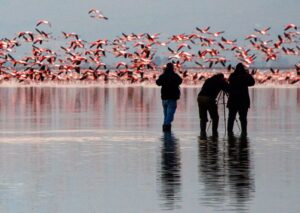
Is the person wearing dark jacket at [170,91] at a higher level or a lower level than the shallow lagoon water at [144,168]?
higher

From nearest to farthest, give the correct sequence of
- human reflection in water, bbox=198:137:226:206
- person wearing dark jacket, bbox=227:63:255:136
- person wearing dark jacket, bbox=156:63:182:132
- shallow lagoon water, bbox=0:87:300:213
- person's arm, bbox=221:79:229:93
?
shallow lagoon water, bbox=0:87:300:213, human reflection in water, bbox=198:137:226:206, person wearing dark jacket, bbox=227:63:255:136, person's arm, bbox=221:79:229:93, person wearing dark jacket, bbox=156:63:182:132

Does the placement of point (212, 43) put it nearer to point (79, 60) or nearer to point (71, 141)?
point (79, 60)

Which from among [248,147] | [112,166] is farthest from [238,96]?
[112,166]

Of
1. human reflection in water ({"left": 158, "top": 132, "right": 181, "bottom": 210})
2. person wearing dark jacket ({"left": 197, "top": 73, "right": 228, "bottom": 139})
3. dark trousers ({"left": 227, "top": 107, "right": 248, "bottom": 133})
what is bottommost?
human reflection in water ({"left": 158, "top": 132, "right": 181, "bottom": 210})

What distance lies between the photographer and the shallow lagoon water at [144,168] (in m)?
13.0

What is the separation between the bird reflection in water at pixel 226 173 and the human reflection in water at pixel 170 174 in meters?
0.32

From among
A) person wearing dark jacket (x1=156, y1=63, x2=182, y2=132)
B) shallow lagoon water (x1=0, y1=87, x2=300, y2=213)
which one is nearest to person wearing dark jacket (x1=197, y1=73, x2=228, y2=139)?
shallow lagoon water (x1=0, y1=87, x2=300, y2=213)

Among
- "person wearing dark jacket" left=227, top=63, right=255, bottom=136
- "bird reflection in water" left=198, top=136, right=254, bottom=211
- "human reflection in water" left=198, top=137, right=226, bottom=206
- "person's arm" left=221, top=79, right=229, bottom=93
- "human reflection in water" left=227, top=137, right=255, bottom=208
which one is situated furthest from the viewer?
"person's arm" left=221, top=79, right=229, bottom=93

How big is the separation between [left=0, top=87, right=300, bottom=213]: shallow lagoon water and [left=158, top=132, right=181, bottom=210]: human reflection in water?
1 cm

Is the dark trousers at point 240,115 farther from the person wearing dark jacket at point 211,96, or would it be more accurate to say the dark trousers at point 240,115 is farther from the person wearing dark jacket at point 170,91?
the person wearing dark jacket at point 170,91

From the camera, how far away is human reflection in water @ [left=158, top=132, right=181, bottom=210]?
1328 centimetres

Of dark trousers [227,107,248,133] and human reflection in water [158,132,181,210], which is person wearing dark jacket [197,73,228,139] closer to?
dark trousers [227,107,248,133]

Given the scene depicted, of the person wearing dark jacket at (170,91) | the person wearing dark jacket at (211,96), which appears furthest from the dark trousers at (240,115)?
the person wearing dark jacket at (170,91)

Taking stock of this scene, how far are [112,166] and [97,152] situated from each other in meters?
2.73
